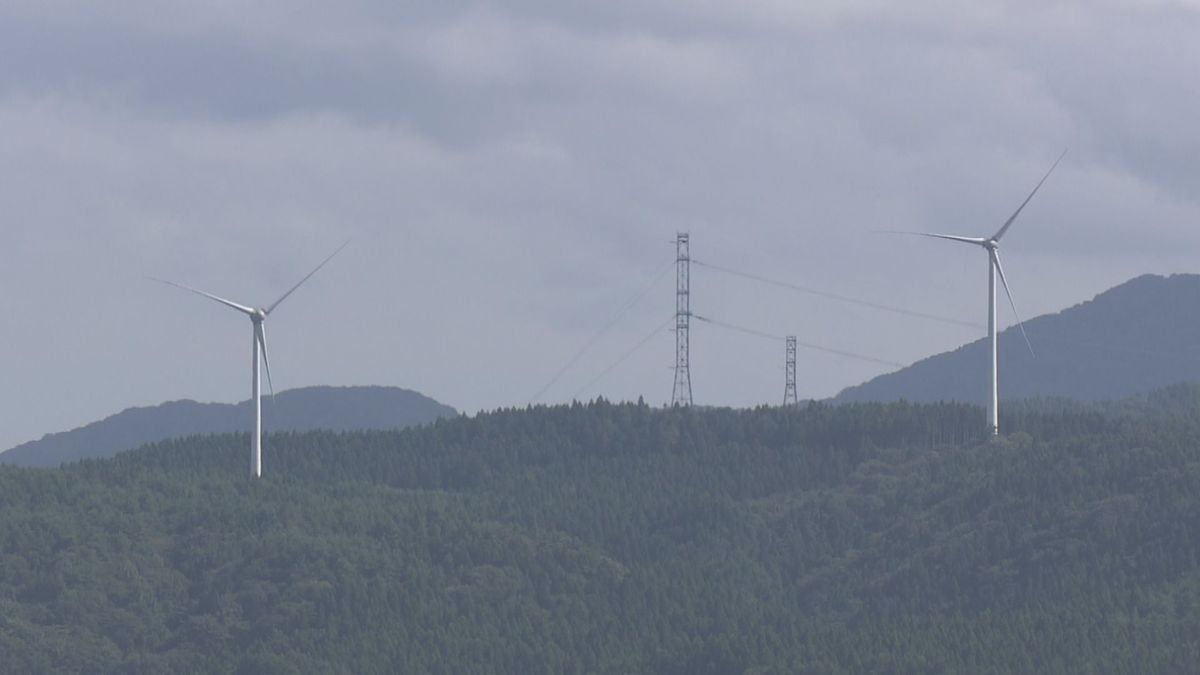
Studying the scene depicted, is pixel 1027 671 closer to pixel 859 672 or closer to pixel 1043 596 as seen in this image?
pixel 859 672

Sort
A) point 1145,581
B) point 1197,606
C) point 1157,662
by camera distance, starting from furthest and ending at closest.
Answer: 1. point 1145,581
2. point 1197,606
3. point 1157,662

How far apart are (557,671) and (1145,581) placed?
50837mm

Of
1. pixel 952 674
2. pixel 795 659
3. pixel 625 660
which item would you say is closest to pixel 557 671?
pixel 625 660

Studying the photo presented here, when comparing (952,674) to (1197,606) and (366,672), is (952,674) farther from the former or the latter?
(366,672)

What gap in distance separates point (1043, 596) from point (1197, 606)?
16723mm

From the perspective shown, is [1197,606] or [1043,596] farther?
[1043,596]

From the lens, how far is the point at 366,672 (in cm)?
19988

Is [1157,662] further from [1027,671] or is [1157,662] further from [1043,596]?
[1043,596]

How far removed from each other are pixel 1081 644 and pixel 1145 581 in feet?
76.1

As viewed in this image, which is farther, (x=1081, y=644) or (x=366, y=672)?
(x=366, y=672)

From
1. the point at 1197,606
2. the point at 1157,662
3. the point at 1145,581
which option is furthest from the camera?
the point at 1145,581

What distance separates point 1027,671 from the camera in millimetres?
171875

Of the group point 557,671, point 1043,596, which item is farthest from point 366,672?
point 1043,596

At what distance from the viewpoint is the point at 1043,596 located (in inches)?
7820
